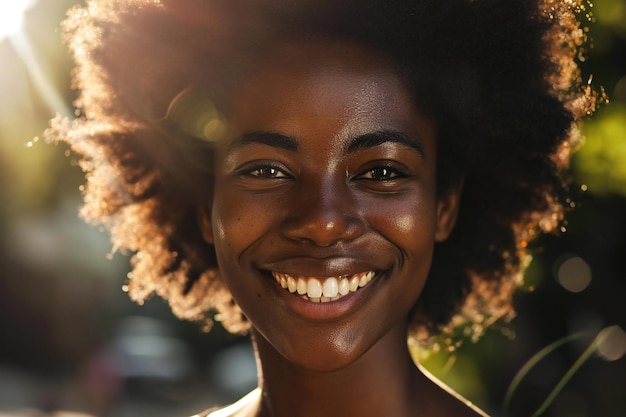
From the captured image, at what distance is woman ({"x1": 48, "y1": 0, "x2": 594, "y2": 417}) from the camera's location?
3.05 meters

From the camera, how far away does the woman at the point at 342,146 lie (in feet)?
10.00

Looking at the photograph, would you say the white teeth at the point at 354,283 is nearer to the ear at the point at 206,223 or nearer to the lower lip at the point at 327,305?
the lower lip at the point at 327,305

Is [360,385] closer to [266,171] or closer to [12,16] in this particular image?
[266,171]

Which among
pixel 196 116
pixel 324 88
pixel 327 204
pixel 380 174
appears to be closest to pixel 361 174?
pixel 380 174

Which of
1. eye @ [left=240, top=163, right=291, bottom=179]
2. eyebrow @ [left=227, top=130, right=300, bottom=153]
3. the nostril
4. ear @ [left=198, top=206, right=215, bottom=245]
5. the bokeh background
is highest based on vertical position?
eyebrow @ [left=227, top=130, right=300, bottom=153]

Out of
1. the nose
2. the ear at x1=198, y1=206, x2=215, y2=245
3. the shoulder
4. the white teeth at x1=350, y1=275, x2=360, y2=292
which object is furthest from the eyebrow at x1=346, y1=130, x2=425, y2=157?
the shoulder

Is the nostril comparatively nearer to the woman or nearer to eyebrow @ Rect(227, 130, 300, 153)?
the woman

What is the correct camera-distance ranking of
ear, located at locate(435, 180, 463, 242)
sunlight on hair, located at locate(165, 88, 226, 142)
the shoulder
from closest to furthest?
sunlight on hair, located at locate(165, 88, 226, 142)
ear, located at locate(435, 180, 463, 242)
the shoulder

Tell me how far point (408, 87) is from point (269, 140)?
456 mm

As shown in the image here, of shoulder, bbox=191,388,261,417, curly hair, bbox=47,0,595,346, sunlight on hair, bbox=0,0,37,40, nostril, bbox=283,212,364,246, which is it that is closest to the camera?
nostril, bbox=283,212,364,246

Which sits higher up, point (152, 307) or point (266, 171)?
point (266, 171)

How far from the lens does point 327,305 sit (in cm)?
306

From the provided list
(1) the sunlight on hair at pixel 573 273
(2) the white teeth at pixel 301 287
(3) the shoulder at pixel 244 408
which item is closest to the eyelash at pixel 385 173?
(2) the white teeth at pixel 301 287

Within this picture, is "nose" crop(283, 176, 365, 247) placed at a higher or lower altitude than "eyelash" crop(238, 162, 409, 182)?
lower
